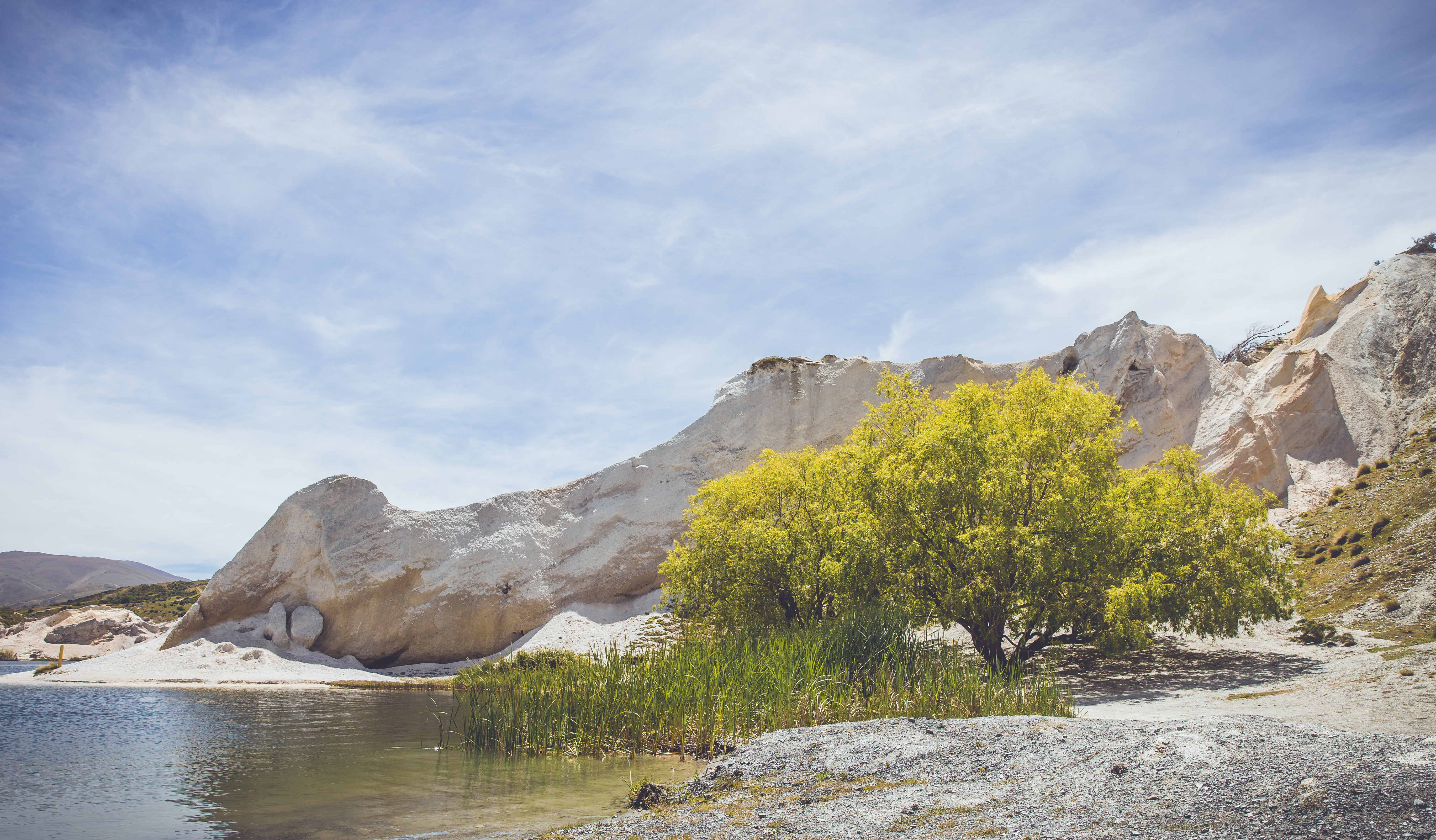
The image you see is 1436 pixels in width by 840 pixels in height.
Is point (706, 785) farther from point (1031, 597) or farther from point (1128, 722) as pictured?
point (1031, 597)

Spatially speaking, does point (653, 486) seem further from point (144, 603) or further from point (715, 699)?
point (144, 603)

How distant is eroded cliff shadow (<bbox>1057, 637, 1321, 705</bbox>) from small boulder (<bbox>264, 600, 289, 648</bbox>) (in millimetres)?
33009

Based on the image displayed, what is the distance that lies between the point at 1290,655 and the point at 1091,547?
16.8 ft

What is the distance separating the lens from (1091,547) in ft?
48.7

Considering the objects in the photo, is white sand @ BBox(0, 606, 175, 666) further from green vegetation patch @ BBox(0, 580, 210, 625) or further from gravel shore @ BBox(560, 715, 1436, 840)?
gravel shore @ BBox(560, 715, 1436, 840)

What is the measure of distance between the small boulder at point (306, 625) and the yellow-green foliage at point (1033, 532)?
84.2 feet

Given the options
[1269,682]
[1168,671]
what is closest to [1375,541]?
[1168,671]

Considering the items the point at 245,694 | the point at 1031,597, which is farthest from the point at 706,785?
the point at 245,694

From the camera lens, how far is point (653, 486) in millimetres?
39562

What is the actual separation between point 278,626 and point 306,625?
1.20m

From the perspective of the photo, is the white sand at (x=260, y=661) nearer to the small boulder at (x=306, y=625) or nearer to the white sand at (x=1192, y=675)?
the white sand at (x=1192, y=675)

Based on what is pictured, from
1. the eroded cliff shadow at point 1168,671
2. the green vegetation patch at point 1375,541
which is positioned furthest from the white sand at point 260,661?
the green vegetation patch at point 1375,541

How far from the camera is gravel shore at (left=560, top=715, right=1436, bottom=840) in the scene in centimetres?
457

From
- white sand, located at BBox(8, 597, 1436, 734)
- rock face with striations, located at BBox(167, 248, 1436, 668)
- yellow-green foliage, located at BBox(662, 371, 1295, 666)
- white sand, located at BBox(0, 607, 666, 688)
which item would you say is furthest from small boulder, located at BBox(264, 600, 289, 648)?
yellow-green foliage, located at BBox(662, 371, 1295, 666)
